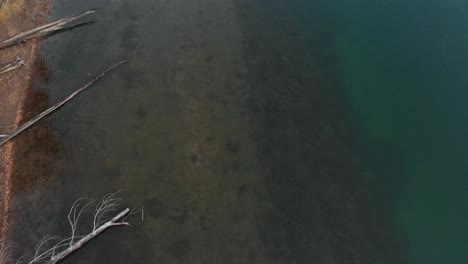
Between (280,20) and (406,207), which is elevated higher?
(280,20)

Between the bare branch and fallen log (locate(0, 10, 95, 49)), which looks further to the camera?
fallen log (locate(0, 10, 95, 49))

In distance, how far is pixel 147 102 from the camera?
57.2 ft

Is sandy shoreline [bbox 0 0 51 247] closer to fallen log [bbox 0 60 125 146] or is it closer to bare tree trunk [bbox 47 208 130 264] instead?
fallen log [bbox 0 60 125 146]

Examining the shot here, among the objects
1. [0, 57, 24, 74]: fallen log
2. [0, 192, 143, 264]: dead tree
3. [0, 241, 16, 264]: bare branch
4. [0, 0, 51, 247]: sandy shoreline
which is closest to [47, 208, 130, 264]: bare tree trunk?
[0, 192, 143, 264]: dead tree

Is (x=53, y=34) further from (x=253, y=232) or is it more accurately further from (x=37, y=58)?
(x=253, y=232)

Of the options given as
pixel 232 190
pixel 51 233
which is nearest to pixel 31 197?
pixel 51 233

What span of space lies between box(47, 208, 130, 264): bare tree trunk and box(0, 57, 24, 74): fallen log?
Answer: 8971mm

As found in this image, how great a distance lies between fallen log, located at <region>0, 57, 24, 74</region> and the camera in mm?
17484

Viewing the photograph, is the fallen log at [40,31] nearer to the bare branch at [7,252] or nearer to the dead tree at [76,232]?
the dead tree at [76,232]

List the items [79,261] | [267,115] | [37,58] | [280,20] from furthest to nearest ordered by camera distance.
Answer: [280,20] → [37,58] → [267,115] → [79,261]

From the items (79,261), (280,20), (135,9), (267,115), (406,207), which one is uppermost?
(135,9)

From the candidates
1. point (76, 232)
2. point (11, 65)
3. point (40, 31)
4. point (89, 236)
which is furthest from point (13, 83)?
point (89, 236)

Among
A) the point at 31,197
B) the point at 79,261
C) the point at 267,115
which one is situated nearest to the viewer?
the point at 79,261

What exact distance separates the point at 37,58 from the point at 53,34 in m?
1.85
